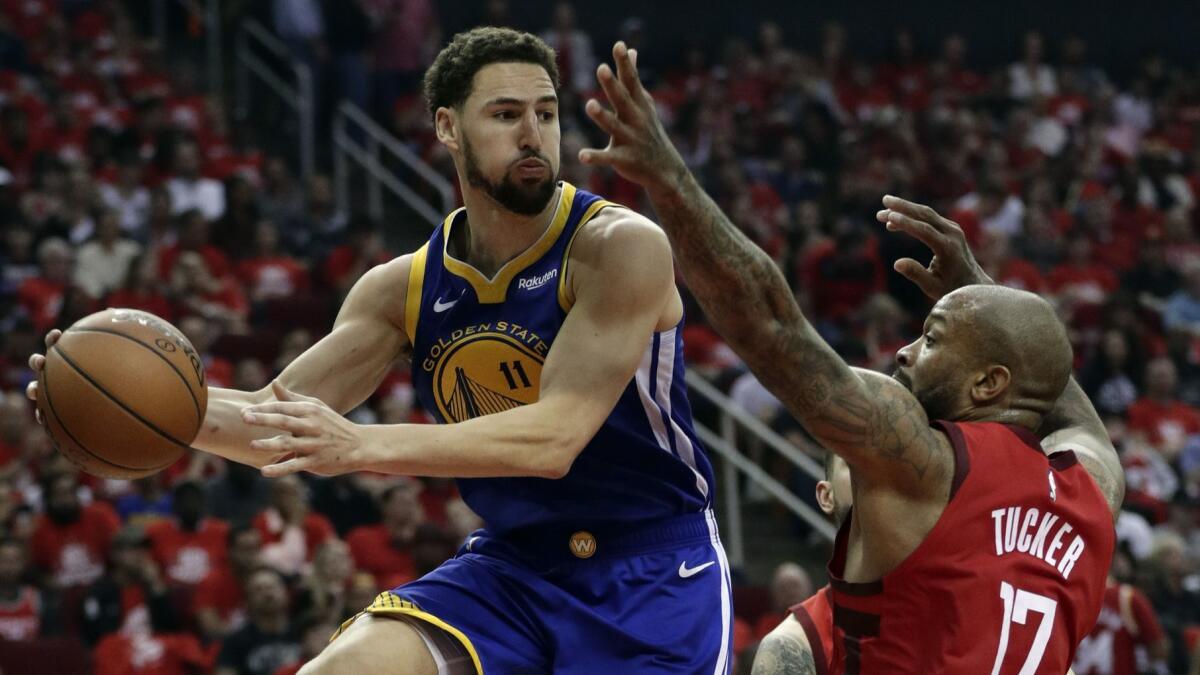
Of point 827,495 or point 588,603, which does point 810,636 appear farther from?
point 588,603

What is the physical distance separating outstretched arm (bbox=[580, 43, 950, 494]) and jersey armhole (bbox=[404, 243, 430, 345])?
48.0 inches

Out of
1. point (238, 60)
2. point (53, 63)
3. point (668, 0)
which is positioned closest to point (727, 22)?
point (668, 0)

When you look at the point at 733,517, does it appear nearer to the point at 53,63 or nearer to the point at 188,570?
the point at 188,570

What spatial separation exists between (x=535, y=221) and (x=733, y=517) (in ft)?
20.2

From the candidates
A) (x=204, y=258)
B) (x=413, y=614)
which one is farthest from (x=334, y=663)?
(x=204, y=258)

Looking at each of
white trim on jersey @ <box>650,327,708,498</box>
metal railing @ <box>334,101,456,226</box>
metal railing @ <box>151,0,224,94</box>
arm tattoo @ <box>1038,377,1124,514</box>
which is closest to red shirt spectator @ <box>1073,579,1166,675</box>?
arm tattoo @ <box>1038,377,1124,514</box>

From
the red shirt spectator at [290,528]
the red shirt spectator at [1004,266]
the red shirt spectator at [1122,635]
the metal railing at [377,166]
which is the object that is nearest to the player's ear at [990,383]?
the red shirt spectator at [290,528]

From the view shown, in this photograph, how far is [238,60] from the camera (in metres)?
14.5

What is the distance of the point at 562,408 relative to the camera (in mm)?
3729

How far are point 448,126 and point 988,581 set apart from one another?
186 centimetres

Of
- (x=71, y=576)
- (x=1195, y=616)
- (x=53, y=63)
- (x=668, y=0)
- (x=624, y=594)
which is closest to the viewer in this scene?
(x=624, y=594)

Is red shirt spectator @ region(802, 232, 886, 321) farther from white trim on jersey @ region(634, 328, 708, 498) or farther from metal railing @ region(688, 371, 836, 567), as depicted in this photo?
white trim on jersey @ region(634, 328, 708, 498)

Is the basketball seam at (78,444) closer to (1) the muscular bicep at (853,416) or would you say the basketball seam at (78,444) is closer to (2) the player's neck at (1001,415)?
(1) the muscular bicep at (853,416)

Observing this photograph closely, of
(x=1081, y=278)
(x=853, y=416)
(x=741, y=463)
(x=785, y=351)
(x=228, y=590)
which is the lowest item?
(x=228, y=590)
